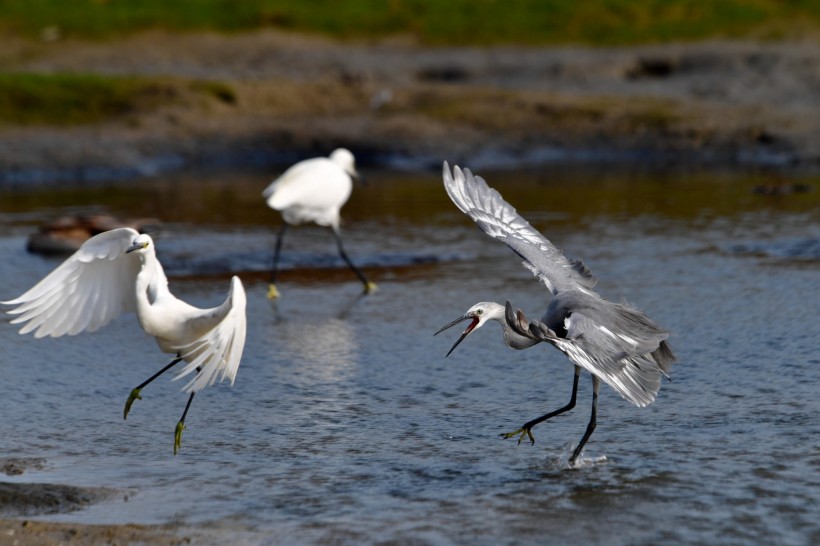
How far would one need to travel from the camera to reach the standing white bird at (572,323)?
19.8ft

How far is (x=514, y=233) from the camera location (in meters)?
7.56

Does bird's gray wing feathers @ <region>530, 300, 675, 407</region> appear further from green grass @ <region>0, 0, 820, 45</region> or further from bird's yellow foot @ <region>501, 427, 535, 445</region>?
green grass @ <region>0, 0, 820, 45</region>

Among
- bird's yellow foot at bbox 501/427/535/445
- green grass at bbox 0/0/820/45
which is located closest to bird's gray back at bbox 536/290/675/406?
bird's yellow foot at bbox 501/427/535/445

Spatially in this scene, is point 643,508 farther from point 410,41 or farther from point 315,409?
point 410,41

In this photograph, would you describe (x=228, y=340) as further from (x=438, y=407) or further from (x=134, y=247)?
(x=438, y=407)

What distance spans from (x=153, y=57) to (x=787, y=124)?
12218 millimetres

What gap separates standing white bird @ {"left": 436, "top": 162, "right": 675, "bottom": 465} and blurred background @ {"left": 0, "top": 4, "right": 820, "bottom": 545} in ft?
1.42

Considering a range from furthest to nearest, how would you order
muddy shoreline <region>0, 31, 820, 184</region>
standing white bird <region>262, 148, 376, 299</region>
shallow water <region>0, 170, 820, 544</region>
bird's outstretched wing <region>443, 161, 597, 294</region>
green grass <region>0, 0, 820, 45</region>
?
green grass <region>0, 0, 820, 45</region>, muddy shoreline <region>0, 31, 820, 184</region>, standing white bird <region>262, 148, 376, 299</region>, bird's outstretched wing <region>443, 161, 597, 294</region>, shallow water <region>0, 170, 820, 544</region>

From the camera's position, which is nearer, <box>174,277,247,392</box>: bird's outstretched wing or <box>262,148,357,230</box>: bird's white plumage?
<box>174,277,247,392</box>: bird's outstretched wing

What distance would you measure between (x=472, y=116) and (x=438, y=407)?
46.2 feet

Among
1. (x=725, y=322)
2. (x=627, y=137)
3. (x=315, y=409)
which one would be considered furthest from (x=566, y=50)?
(x=315, y=409)

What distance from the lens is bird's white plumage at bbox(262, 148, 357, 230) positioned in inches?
460

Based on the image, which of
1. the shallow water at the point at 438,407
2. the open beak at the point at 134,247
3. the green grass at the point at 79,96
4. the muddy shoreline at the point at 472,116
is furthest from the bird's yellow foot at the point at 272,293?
the green grass at the point at 79,96

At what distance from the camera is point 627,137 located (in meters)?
20.7
